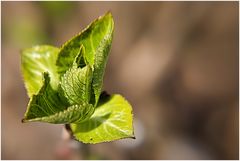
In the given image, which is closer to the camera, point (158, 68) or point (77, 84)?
point (77, 84)

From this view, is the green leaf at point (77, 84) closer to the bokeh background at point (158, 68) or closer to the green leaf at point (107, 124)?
the green leaf at point (107, 124)

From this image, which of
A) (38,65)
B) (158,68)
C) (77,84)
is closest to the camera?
(77,84)

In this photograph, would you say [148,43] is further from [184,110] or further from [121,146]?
[121,146]

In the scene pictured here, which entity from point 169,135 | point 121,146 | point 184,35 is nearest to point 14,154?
point 121,146

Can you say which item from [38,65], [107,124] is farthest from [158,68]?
[107,124]

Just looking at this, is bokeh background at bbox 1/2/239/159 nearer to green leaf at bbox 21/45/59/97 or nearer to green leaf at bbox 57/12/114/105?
green leaf at bbox 21/45/59/97

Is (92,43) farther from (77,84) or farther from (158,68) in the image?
(158,68)
